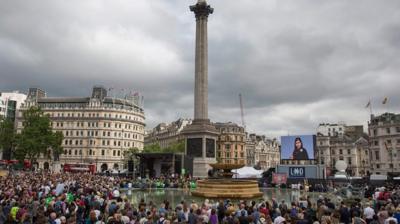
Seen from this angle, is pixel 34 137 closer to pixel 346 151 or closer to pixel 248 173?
pixel 248 173

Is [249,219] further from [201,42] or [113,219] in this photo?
[201,42]

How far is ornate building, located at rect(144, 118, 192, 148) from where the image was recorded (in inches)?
5812

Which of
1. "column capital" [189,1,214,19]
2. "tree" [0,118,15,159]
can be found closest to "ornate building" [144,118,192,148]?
"tree" [0,118,15,159]

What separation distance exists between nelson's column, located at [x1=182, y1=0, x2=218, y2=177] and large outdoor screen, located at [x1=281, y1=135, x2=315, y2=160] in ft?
40.8

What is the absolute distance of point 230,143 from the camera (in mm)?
131625

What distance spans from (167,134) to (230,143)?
3593 centimetres

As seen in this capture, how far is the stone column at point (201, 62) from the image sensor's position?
62938 millimetres

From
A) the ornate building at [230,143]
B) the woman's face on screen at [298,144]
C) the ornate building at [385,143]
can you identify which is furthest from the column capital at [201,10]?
the ornate building at [230,143]

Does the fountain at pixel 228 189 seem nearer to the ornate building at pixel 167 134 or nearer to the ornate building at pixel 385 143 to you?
the ornate building at pixel 385 143

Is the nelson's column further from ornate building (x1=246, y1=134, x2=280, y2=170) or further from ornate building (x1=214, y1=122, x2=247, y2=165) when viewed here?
ornate building (x1=246, y1=134, x2=280, y2=170)

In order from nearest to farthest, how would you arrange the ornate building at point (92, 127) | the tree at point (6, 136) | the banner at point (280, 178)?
1. the banner at point (280, 178)
2. the tree at point (6, 136)
3. the ornate building at point (92, 127)

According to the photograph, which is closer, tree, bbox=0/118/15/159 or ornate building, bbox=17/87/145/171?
tree, bbox=0/118/15/159

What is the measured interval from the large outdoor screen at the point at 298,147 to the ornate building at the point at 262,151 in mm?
86997

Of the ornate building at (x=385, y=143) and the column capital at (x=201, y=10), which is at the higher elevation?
the column capital at (x=201, y=10)
